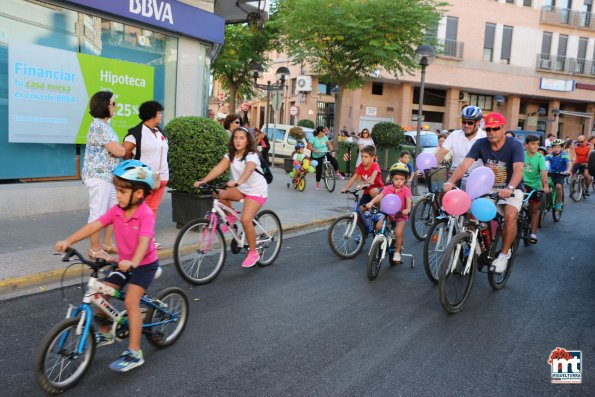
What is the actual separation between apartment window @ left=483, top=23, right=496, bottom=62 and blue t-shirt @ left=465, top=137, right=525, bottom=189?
3551 cm

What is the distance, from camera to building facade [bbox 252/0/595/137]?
37.0 m

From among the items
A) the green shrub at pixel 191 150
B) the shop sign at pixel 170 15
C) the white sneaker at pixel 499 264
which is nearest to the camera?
the white sneaker at pixel 499 264

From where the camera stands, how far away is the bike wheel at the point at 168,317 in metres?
3.96

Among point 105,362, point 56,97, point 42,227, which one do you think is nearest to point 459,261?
point 105,362

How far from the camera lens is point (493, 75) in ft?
126

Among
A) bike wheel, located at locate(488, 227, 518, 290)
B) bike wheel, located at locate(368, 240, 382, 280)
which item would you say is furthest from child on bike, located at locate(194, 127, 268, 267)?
bike wheel, located at locate(488, 227, 518, 290)

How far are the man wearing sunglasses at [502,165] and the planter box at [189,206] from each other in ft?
11.7

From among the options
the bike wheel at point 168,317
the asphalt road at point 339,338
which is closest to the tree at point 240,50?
the asphalt road at point 339,338

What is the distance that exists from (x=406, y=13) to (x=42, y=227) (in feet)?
46.8

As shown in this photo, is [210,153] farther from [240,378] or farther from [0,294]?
[240,378]

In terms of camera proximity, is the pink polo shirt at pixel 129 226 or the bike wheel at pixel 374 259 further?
the bike wheel at pixel 374 259

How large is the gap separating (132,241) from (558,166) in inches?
425

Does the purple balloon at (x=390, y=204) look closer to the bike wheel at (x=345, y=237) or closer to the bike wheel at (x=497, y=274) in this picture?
the bike wheel at (x=345, y=237)

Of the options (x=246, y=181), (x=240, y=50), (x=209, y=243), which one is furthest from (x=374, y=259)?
(x=240, y=50)
